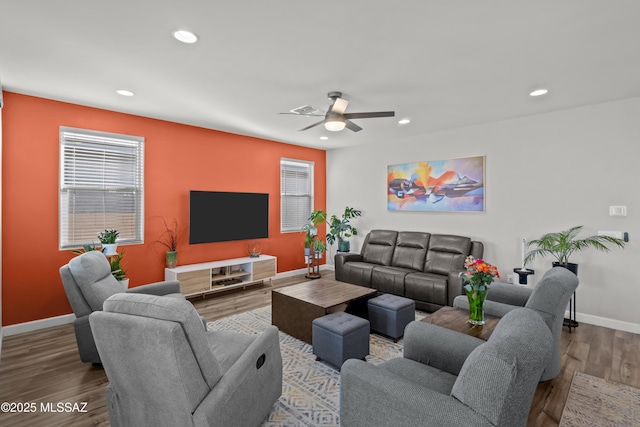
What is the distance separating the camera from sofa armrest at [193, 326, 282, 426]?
1.46 m

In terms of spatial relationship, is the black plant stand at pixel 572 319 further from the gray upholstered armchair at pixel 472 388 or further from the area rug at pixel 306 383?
the gray upholstered armchair at pixel 472 388

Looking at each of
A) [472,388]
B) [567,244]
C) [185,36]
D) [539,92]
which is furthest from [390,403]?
[539,92]

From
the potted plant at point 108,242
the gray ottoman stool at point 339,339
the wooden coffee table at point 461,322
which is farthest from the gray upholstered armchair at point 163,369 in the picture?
the potted plant at point 108,242

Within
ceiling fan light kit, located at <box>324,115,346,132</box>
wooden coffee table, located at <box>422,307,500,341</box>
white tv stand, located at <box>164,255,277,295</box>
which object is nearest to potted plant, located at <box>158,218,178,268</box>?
white tv stand, located at <box>164,255,277,295</box>

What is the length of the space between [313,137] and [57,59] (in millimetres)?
3638

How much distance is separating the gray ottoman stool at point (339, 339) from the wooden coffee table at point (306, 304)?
25 cm

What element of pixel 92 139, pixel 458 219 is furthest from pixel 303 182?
pixel 92 139

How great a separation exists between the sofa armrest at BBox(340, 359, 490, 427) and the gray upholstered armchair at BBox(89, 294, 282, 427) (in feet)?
1.95

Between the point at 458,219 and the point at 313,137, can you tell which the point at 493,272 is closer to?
the point at 458,219

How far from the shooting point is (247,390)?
1.72m

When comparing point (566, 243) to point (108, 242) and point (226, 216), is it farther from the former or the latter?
point (108, 242)

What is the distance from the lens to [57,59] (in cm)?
264

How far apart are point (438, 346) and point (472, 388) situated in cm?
85

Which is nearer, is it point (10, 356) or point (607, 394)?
point (607, 394)
